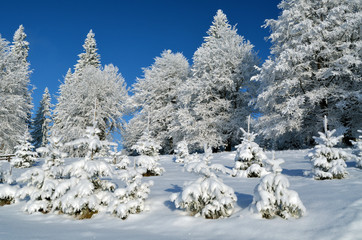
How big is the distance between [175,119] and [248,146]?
14.4 metres

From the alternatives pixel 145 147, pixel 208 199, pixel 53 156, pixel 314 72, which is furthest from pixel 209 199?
pixel 314 72

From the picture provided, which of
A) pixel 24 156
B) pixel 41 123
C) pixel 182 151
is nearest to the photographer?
pixel 182 151

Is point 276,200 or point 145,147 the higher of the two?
point 145,147

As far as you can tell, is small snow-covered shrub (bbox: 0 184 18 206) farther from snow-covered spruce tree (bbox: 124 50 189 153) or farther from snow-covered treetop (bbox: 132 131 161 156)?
snow-covered spruce tree (bbox: 124 50 189 153)

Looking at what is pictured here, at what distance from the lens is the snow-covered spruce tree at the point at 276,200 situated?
4754mm

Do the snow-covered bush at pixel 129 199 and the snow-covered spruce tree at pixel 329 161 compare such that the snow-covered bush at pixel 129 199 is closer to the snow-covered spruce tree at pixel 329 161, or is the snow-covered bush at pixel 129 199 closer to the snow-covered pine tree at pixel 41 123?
the snow-covered spruce tree at pixel 329 161

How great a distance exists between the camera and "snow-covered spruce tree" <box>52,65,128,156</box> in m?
26.4

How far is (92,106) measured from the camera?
27031 mm

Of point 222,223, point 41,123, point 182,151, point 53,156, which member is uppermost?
point 41,123

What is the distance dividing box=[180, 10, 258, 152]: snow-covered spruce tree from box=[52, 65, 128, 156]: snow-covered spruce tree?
10083 mm

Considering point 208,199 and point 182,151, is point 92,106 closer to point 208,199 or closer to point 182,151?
point 182,151

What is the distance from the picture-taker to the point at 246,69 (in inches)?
797

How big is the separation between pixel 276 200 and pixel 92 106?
25.0 metres

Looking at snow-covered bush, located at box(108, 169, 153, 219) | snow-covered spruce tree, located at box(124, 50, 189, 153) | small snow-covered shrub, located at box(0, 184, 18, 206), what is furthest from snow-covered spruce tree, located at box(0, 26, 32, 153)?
snow-covered bush, located at box(108, 169, 153, 219)
